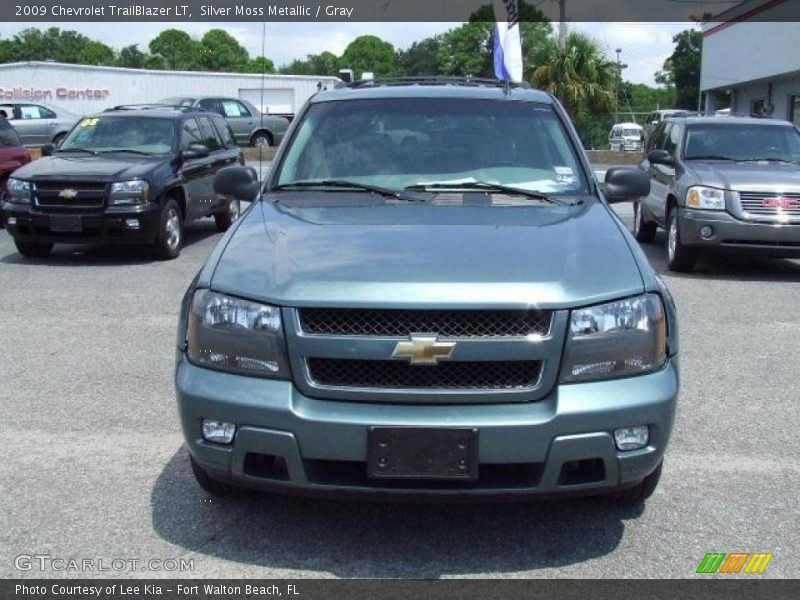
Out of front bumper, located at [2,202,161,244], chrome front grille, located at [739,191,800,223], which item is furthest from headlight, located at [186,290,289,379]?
chrome front grille, located at [739,191,800,223]

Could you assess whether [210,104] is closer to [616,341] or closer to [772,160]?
[772,160]

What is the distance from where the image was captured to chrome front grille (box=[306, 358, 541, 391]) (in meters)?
3.23

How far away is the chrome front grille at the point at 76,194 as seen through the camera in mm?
10188

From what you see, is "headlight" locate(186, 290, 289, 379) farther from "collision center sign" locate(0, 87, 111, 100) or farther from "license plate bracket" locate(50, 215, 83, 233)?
"collision center sign" locate(0, 87, 111, 100)

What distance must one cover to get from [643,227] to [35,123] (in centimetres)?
1879

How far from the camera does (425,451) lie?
10.3 feet

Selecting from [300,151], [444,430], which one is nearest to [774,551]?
[444,430]

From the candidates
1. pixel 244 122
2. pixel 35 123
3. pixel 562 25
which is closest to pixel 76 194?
pixel 35 123

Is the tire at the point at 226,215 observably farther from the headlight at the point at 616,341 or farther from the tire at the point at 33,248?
the headlight at the point at 616,341

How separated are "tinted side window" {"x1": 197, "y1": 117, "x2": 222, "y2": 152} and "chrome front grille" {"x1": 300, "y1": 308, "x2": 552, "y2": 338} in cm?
959

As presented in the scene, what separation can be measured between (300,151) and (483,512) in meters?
2.15

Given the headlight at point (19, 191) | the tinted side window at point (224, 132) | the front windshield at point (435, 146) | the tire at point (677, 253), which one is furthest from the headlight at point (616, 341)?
the tinted side window at point (224, 132)

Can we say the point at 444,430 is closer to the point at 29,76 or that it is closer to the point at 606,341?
the point at 606,341

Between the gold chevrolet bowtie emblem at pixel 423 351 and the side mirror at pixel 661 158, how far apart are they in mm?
8317
